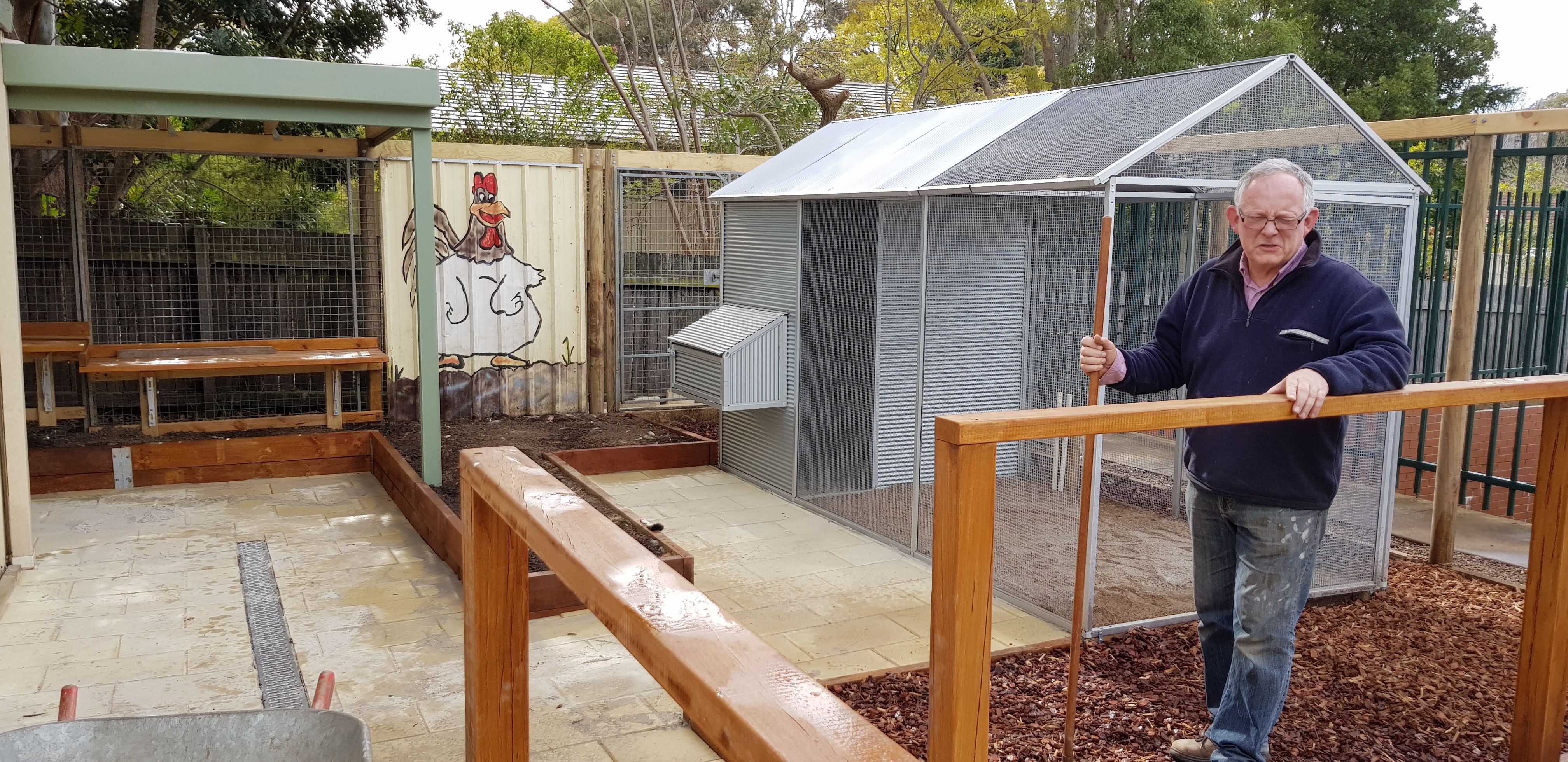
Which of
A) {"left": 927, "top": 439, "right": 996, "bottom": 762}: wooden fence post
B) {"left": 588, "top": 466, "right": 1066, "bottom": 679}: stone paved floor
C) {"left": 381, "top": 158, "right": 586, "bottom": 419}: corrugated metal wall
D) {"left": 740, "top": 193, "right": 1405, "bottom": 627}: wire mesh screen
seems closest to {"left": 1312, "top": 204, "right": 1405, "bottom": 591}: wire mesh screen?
{"left": 740, "top": 193, "right": 1405, "bottom": 627}: wire mesh screen

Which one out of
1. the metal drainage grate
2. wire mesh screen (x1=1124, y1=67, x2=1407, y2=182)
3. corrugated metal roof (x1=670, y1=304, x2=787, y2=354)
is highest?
wire mesh screen (x1=1124, y1=67, x2=1407, y2=182)

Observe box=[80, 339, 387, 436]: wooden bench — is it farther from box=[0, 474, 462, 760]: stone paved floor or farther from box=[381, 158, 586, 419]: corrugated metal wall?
box=[0, 474, 462, 760]: stone paved floor

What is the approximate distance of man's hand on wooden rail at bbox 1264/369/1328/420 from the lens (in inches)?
98.0

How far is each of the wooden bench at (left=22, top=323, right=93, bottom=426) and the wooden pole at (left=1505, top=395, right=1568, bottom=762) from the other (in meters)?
9.10

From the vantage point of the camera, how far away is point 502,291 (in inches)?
380

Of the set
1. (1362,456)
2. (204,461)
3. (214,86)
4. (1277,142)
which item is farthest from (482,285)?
(1362,456)

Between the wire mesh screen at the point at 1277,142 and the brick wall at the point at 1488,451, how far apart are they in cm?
319

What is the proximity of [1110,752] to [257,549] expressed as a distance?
4.93m

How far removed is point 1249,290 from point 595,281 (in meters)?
7.47

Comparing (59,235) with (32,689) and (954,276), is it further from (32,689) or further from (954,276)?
(954,276)

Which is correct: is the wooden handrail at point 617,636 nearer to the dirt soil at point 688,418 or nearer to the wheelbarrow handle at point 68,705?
the wheelbarrow handle at point 68,705

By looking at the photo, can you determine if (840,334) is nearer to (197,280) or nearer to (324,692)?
(324,692)

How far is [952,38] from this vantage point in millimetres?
21000


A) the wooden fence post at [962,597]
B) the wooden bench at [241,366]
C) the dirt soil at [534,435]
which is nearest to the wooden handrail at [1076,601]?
the wooden fence post at [962,597]
